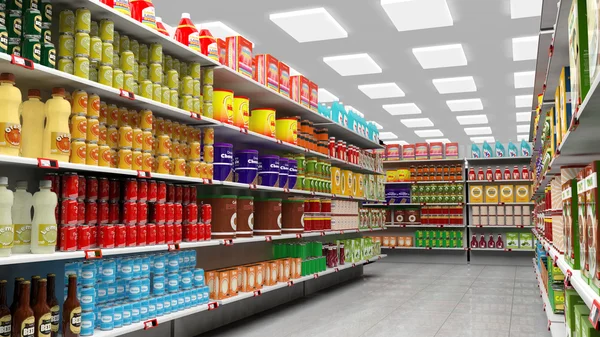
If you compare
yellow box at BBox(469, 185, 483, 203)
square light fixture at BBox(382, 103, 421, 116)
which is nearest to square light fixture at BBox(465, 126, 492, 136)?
square light fixture at BBox(382, 103, 421, 116)

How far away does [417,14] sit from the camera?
Answer: 729cm

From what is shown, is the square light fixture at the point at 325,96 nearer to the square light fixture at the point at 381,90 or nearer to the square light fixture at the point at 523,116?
the square light fixture at the point at 381,90

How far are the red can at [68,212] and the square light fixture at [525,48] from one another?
7552 millimetres

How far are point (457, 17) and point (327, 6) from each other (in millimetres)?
1930

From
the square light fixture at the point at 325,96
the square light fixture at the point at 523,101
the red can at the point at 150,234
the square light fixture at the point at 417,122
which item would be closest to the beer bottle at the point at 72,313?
the red can at the point at 150,234

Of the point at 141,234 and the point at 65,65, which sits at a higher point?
the point at 65,65

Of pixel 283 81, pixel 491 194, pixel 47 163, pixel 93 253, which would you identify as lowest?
pixel 93 253

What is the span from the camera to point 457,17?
745 cm

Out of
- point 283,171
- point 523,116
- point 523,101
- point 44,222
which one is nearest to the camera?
point 44,222

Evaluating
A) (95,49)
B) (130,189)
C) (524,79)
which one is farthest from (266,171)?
(524,79)

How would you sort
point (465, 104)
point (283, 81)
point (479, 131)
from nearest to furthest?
point (283, 81)
point (465, 104)
point (479, 131)

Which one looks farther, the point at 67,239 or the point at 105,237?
the point at 105,237

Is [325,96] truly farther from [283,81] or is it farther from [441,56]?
[283,81]

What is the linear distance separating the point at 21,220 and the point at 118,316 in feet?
2.71
